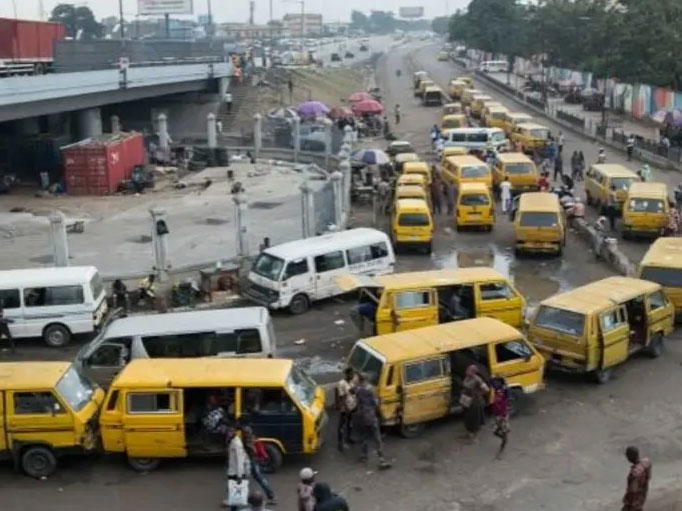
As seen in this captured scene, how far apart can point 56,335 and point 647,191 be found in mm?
17727

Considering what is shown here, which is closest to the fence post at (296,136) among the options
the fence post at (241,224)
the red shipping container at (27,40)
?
the red shipping container at (27,40)

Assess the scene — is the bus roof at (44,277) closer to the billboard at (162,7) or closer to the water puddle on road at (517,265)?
the water puddle on road at (517,265)

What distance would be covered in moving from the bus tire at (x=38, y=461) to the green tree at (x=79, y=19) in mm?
131955

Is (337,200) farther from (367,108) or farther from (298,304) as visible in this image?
(367,108)

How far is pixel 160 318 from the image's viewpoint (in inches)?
651

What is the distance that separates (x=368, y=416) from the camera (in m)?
13.2

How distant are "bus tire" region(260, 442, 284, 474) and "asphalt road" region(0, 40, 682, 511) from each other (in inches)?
5.2

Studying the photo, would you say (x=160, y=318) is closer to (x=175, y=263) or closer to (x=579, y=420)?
(x=579, y=420)

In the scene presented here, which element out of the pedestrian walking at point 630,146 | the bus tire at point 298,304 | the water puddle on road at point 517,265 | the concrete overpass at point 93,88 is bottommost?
the water puddle on road at point 517,265

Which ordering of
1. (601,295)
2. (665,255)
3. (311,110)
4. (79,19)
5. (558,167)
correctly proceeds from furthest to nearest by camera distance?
(79,19), (311,110), (558,167), (665,255), (601,295)

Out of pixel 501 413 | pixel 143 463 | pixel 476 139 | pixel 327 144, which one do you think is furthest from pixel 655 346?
pixel 476 139

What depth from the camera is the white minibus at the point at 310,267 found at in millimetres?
21141

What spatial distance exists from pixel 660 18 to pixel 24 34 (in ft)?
116

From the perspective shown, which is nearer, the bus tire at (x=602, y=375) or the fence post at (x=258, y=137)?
the bus tire at (x=602, y=375)
